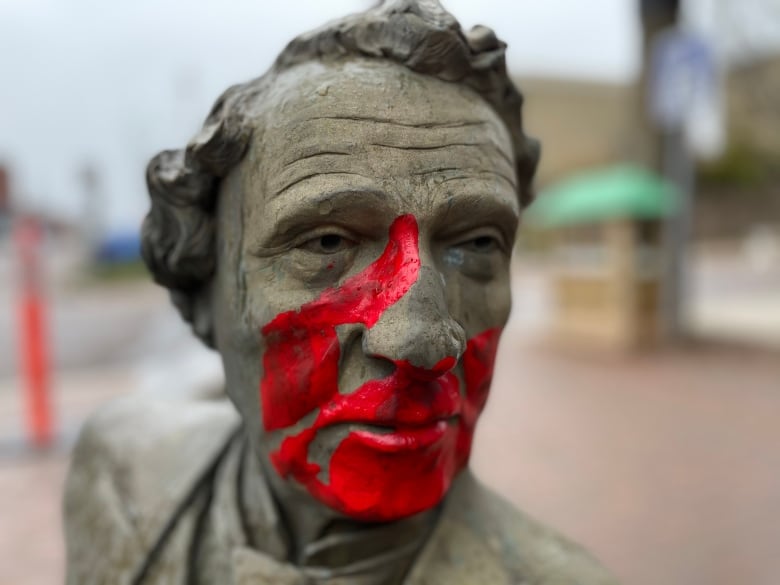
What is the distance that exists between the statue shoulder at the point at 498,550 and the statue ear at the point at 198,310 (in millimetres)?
518

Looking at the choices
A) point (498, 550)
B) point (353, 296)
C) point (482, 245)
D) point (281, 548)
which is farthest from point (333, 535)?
point (482, 245)

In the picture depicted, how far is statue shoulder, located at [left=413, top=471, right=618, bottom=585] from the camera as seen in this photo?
126 cm

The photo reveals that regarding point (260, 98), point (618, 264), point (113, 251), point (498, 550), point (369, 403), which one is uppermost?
point (260, 98)

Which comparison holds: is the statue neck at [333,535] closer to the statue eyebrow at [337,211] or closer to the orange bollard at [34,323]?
the statue eyebrow at [337,211]

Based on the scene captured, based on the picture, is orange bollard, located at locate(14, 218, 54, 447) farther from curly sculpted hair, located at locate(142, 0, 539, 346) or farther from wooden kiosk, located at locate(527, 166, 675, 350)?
wooden kiosk, located at locate(527, 166, 675, 350)

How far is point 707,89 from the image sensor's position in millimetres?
7434

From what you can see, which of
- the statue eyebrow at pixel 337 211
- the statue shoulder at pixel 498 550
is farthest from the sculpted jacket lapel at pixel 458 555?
the statue eyebrow at pixel 337 211

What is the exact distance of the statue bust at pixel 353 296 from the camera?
1.05 m

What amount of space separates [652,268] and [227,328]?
775cm

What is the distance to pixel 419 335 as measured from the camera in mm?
986

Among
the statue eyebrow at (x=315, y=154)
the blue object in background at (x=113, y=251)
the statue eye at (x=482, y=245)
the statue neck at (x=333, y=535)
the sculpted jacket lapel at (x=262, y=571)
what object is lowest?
the blue object in background at (x=113, y=251)

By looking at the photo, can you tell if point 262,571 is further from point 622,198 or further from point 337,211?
point 622,198

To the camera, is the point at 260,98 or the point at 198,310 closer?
the point at 260,98

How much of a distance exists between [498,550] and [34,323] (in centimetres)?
444
